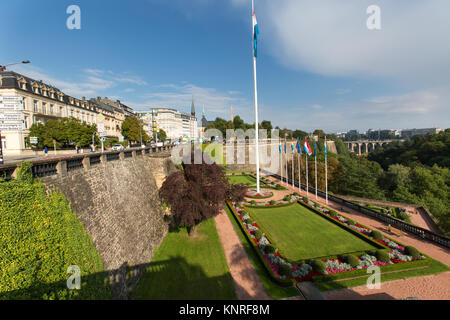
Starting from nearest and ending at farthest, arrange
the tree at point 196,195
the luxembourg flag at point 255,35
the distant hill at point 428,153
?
the tree at point 196,195, the luxembourg flag at point 255,35, the distant hill at point 428,153

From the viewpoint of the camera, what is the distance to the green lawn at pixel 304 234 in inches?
567

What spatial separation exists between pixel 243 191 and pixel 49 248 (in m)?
12.7

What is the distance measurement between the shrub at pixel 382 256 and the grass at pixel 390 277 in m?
0.86

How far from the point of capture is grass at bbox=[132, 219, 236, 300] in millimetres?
10438

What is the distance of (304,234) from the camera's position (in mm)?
17094

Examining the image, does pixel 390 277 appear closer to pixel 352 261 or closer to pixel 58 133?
pixel 352 261

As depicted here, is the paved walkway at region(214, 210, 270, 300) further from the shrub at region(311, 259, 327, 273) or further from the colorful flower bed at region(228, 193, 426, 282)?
the shrub at region(311, 259, 327, 273)

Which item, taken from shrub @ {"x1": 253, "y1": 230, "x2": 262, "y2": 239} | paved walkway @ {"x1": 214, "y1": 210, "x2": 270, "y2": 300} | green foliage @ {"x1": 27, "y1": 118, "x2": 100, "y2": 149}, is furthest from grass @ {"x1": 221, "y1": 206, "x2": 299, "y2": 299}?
green foliage @ {"x1": 27, "y1": 118, "x2": 100, "y2": 149}

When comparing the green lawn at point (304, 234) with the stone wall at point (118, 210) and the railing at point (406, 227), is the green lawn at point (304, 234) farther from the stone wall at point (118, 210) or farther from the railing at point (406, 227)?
the stone wall at point (118, 210)

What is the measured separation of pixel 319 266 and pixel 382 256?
14.5 ft

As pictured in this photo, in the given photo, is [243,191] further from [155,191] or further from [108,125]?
[108,125]

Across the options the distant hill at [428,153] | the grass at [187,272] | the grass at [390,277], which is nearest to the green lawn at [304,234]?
the grass at [390,277]

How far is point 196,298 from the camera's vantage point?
10094 mm
